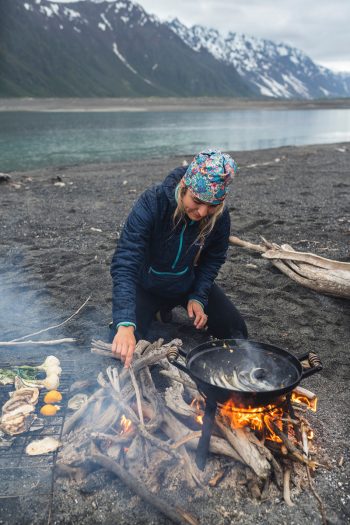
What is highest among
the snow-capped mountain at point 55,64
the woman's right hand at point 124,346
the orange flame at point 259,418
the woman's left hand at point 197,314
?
the snow-capped mountain at point 55,64

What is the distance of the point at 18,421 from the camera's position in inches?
142

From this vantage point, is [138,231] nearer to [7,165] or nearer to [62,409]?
[62,409]

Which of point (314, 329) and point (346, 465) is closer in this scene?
point (346, 465)

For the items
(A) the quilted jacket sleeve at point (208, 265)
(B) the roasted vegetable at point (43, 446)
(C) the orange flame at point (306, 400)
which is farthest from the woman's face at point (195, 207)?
(B) the roasted vegetable at point (43, 446)

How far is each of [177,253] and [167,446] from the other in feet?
5.89

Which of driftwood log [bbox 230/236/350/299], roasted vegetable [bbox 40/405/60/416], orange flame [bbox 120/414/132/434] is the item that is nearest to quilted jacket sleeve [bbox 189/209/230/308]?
orange flame [bbox 120/414/132/434]

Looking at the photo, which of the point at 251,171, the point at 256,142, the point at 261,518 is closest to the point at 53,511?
the point at 261,518

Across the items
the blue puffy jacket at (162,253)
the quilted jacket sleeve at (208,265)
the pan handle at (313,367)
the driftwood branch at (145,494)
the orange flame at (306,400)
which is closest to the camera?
the driftwood branch at (145,494)

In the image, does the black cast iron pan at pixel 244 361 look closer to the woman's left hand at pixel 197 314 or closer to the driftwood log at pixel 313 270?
the woman's left hand at pixel 197 314

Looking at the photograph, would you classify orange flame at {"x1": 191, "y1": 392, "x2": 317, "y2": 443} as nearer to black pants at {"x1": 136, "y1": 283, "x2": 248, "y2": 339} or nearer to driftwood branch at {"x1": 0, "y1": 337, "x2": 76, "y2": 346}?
black pants at {"x1": 136, "y1": 283, "x2": 248, "y2": 339}

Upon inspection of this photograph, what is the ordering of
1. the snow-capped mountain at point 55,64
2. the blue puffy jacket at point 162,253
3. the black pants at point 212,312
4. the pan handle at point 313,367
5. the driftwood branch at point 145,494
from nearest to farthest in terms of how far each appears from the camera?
the driftwood branch at point 145,494, the pan handle at point 313,367, the blue puffy jacket at point 162,253, the black pants at point 212,312, the snow-capped mountain at point 55,64

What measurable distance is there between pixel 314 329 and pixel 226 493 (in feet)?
9.46

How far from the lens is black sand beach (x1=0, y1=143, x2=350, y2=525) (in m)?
3.15

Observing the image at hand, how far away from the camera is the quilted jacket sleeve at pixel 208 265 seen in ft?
15.5
